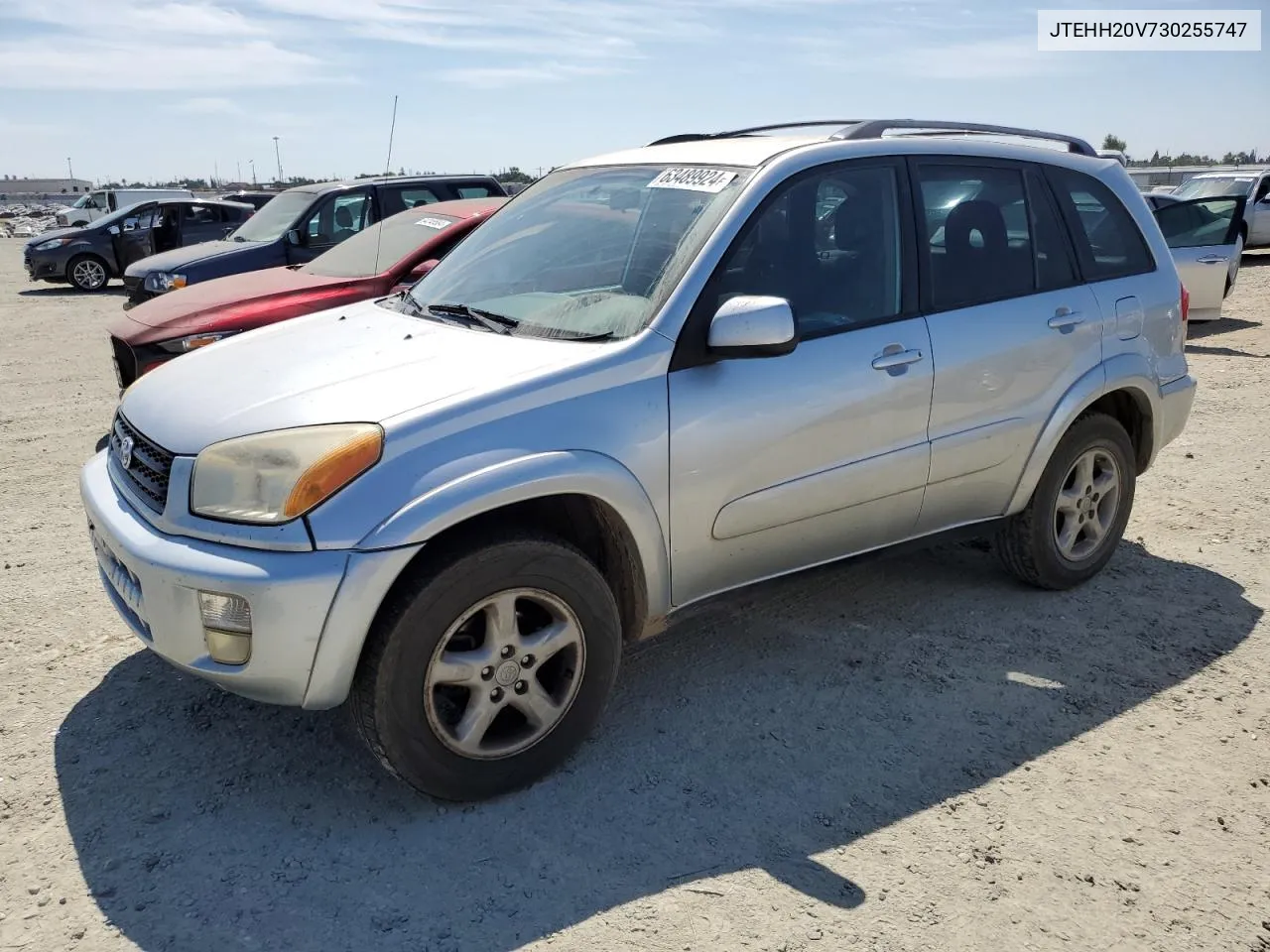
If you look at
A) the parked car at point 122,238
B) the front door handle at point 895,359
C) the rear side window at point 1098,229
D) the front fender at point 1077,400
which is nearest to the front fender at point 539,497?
the front door handle at point 895,359

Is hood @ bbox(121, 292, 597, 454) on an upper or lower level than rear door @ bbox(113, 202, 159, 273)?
lower

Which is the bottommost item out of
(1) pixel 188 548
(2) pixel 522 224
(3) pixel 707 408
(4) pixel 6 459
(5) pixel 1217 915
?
(5) pixel 1217 915

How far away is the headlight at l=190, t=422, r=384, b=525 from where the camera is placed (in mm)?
2783

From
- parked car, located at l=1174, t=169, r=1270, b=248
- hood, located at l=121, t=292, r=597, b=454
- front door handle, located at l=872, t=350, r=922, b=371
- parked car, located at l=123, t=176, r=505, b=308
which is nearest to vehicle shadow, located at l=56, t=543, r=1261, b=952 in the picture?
front door handle, located at l=872, t=350, r=922, b=371

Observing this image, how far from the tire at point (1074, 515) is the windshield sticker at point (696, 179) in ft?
6.16

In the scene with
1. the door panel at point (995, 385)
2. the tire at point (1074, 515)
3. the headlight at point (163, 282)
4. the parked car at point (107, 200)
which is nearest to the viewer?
→ the door panel at point (995, 385)

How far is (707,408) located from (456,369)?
77cm

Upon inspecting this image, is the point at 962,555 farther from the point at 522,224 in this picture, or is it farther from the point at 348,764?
the point at 348,764

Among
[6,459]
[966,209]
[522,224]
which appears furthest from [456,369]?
[6,459]

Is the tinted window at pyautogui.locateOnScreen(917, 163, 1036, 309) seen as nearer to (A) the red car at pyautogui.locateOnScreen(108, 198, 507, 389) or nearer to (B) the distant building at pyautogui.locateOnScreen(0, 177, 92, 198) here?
(A) the red car at pyautogui.locateOnScreen(108, 198, 507, 389)

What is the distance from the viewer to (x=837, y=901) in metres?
2.73

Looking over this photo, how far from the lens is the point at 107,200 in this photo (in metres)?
30.4

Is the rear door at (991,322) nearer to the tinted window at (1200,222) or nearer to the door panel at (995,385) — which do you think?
the door panel at (995,385)

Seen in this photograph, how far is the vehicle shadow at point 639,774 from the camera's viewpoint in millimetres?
2744
